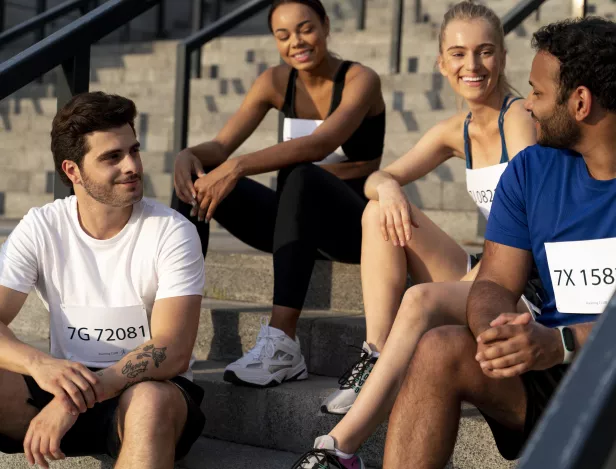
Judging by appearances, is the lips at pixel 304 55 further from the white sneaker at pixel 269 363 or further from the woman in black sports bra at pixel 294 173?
the white sneaker at pixel 269 363

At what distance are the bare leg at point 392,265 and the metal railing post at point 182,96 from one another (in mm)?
1836

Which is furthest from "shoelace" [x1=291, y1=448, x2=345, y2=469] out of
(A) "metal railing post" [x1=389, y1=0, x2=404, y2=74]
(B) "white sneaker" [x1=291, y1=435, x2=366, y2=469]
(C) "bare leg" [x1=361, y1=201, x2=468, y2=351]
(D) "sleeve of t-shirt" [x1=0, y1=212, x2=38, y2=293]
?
(A) "metal railing post" [x1=389, y1=0, x2=404, y2=74]

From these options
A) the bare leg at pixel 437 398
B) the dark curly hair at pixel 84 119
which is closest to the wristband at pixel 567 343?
the bare leg at pixel 437 398

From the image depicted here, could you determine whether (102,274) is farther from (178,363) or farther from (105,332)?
(178,363)

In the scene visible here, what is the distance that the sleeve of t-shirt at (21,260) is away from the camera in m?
2.43

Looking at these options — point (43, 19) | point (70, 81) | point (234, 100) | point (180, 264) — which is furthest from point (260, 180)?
point (180, 264)

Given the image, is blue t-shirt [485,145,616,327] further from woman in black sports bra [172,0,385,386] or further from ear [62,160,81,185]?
ear [62,160,81,185]

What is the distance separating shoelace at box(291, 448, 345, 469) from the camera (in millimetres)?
2084

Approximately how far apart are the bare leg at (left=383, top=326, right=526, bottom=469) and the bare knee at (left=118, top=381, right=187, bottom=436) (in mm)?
550

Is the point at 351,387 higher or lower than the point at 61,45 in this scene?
lower

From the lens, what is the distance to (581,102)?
202 centimetres

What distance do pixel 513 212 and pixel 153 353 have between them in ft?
2.86

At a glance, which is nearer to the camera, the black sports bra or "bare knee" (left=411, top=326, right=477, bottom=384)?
"bare knee" (left=411, top=326, right=477, bottom=384)

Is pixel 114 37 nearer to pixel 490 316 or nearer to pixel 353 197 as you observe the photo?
pixel 353 197
